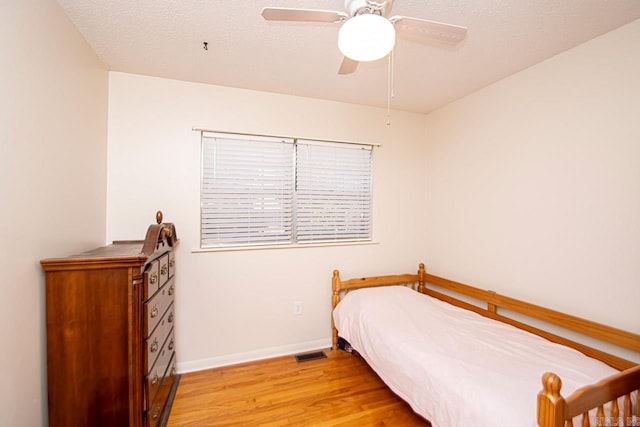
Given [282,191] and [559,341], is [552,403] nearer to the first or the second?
[559,341]

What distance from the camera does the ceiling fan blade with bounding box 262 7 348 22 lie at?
3.77 ft

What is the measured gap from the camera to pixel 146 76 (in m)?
2.20


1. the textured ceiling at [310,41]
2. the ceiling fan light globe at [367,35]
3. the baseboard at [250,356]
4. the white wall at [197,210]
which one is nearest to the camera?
the ceiling fan light globe at [367,35]

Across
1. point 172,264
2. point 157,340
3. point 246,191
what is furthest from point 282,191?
point 157,340

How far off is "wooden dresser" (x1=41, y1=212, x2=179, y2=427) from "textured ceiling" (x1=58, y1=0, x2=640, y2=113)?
138cm

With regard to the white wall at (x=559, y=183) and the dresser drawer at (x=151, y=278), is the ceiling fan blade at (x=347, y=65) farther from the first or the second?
the dresser drawer at (x=151, y=278)

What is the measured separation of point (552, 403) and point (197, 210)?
8.07 feet

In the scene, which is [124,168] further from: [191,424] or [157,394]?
[191,424]

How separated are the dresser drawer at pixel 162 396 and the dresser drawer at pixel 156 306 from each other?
45cm

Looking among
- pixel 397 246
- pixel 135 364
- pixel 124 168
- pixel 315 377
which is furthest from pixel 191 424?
pixel 397 246

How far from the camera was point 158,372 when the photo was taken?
1688 millimetres

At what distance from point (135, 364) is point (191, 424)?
0.69m

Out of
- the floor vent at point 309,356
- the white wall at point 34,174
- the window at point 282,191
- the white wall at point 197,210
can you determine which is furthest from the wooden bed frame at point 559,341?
the white wall at point 34,174

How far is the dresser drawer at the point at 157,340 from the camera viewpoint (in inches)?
57.5
